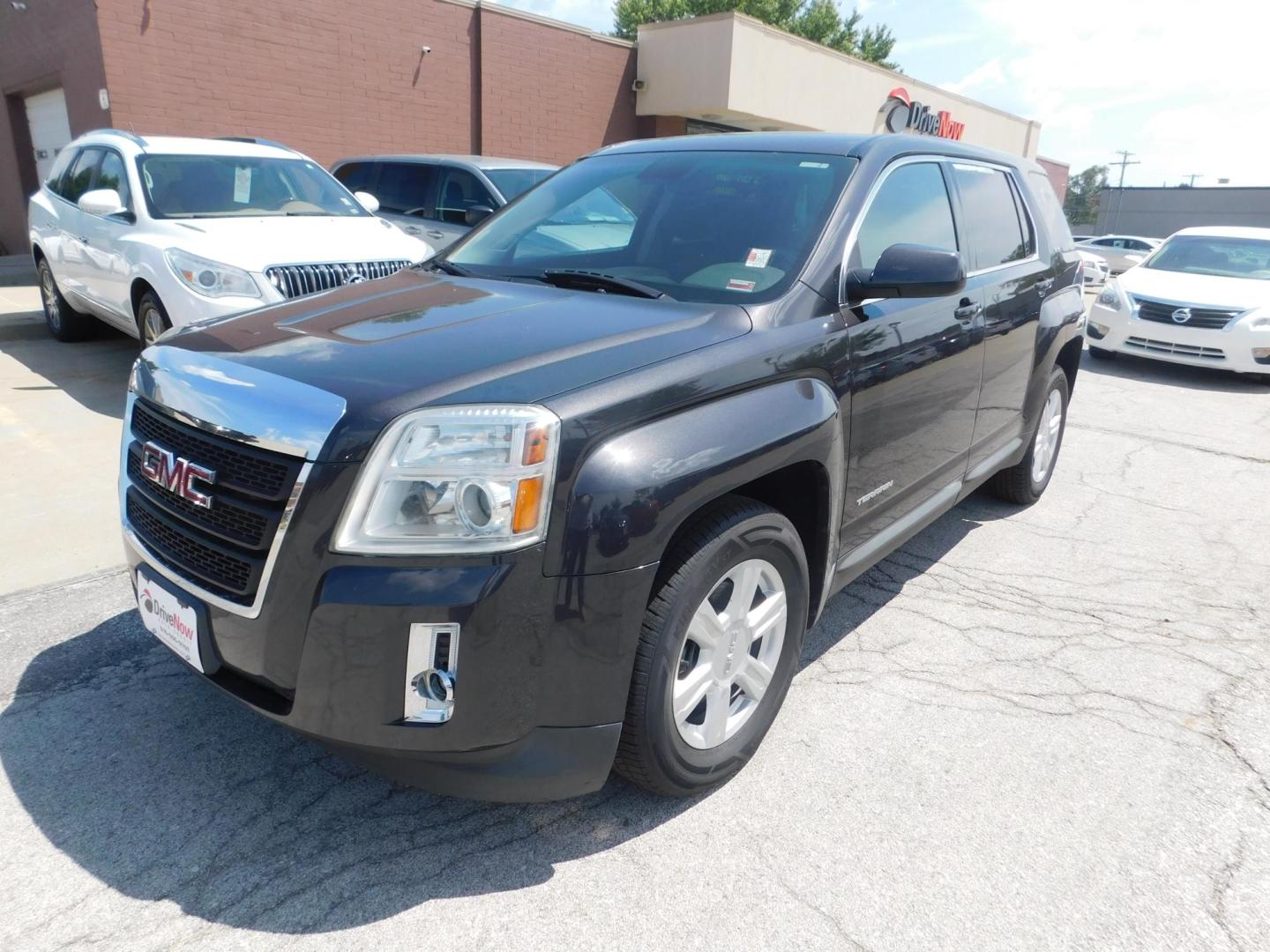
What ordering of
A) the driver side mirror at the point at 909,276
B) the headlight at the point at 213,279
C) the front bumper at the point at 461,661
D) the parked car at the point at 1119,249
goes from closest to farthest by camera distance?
the front bumper at the point at 461,661 < the driver side mirror at the point at 909,276 < the headlight at the point at 213,279 < the parked car at the point at 1119,249

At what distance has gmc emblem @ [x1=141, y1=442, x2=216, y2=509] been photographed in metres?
2.24

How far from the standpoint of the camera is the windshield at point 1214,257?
10.2 m

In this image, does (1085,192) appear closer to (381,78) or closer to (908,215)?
(381,78)

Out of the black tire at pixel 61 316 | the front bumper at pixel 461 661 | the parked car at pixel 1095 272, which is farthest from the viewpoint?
the parked car at pixel 1095 272

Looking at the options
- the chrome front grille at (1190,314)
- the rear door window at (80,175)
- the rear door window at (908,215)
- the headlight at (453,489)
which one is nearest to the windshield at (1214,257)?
the chrome front grille at (1190,314)

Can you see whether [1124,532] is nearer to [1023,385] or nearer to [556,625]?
[1023,385]

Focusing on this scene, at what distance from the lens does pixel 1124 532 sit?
193 inches

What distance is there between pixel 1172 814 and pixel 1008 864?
603mm

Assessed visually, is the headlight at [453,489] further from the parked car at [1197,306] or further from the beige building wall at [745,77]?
the beige building wall at [745,77]

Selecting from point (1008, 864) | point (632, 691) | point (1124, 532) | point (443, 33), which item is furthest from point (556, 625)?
point (443, 33)

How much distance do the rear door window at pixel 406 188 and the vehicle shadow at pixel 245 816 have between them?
22.7ft

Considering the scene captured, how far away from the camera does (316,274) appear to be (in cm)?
591

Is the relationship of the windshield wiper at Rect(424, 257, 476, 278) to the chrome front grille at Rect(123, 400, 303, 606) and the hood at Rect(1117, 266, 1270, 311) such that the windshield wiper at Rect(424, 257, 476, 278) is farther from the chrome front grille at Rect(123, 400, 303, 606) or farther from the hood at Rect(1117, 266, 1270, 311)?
the hood at Rect(1117, 266, 1270, 311)

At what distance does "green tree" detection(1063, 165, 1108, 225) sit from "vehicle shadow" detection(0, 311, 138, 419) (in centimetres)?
9248
